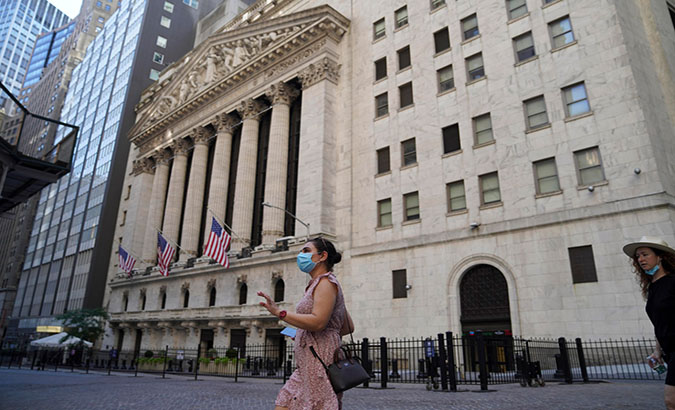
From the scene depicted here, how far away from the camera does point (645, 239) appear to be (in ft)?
15.3

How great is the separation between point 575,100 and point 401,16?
14.8 meters

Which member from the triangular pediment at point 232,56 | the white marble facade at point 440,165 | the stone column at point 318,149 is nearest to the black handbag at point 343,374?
the white marble facade at point 440,165

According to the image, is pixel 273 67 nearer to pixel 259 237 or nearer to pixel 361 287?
pixel 259 237

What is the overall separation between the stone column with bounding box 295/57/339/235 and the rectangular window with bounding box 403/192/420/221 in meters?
5.75

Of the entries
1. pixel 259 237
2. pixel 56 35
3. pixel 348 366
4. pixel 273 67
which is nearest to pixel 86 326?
pixel 259 237

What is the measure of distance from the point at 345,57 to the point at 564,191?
66.4 ft

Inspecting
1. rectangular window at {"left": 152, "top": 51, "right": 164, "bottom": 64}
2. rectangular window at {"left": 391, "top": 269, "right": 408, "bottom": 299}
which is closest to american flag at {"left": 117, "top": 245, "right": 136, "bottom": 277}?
rectangular window at {"left": 391, "top": 269, "right": 408, "bottom": 299}

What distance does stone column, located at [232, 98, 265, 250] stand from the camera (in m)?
36.7

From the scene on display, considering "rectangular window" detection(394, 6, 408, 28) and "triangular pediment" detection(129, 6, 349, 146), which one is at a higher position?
"triangular pediment" detection(129, 6, 349, 146)

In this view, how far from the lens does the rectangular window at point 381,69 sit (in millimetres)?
32031

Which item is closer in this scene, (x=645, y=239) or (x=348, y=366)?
(x=348, y=366)

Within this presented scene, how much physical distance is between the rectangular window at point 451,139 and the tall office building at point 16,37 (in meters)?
202

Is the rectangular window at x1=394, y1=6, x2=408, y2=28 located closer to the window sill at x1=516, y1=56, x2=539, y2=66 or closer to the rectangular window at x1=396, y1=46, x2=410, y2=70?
the rectangular window at x1=396, y1=46, x2=410, y2=70

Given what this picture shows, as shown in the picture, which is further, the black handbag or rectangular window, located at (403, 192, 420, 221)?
rectangular window, located at (403, 192, 420, 221)
